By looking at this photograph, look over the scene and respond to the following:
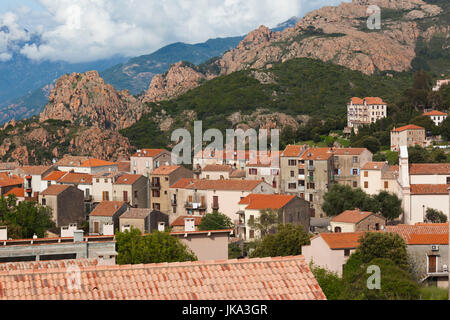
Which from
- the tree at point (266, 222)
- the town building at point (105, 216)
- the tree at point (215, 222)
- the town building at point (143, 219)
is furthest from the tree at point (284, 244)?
the town building at point (105, 216)

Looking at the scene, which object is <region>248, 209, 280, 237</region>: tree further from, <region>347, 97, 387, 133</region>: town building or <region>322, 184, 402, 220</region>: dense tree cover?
<region>347, 97, 387, 133</region>: town building

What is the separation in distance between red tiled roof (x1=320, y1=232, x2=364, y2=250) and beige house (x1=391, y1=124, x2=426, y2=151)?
4112 cm

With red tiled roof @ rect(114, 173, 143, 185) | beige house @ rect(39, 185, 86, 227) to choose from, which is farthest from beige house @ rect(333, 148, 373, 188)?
beige house @ rect(39, 185, 86, 227)

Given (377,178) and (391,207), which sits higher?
(377,178)

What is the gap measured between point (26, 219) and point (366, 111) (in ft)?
204

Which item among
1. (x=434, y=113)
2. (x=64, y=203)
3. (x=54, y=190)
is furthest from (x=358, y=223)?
(x=434, y=113)

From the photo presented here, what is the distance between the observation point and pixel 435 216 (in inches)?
1757

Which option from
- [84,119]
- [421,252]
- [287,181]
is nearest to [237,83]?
[84,119]

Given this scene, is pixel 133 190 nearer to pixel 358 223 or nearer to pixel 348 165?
pixel 348 165

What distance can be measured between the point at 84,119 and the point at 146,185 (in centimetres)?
7227

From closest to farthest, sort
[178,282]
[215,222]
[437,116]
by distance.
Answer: [178,282] < [215,222] < [437,116]

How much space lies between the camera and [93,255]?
83.1 feet

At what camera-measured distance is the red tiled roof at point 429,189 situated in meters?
46.5

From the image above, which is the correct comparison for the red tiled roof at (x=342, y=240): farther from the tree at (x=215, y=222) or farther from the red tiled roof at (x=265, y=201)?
the tree at (x=215, y=222)
